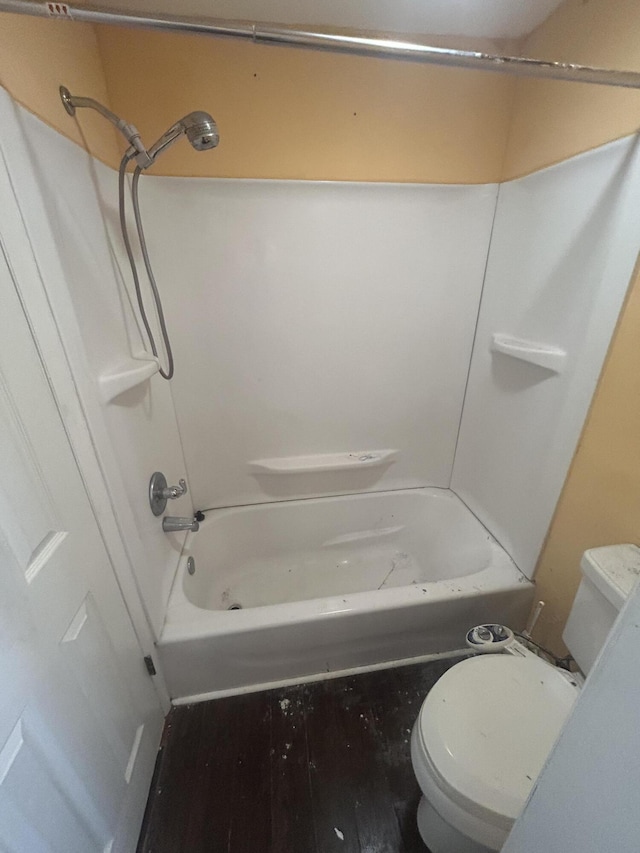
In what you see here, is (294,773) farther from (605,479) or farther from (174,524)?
(605,479)

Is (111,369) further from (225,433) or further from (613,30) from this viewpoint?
(613,30)

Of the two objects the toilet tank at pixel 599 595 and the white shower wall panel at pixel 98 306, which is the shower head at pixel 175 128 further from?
the toilet tank at pixel 599 595

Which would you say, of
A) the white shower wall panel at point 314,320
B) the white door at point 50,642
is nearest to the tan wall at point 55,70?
the white shower wall panel at point 314,320

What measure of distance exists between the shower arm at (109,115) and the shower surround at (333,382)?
3.4 inches

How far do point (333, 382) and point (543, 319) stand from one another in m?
0.82

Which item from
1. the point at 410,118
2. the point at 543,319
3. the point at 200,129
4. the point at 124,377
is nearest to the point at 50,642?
the point at 124,377

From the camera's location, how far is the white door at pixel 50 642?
1.66 ft

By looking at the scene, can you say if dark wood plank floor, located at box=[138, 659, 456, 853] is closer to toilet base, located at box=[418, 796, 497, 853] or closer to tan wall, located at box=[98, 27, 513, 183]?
toilet base, located at box=[418, 796, 497, 853]

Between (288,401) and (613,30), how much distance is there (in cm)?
143


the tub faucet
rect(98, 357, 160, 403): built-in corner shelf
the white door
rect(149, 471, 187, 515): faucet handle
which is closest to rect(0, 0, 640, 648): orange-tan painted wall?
rect(98, 357, 160, 403): built-in corner shelf

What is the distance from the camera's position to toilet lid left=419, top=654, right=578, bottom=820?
0.72m

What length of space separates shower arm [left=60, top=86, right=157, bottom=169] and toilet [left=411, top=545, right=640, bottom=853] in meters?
1.57

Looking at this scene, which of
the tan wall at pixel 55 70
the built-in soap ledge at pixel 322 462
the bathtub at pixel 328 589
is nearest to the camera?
the tan wall at pixel 55 70

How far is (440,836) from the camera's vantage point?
2.76 ft
